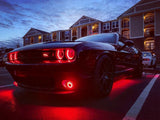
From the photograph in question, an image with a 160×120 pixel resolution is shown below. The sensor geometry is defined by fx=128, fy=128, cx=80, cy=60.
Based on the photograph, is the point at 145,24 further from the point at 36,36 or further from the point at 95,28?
the point at 36,36

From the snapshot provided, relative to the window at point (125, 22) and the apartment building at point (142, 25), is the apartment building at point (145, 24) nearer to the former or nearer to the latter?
the apartment building at point (142, 25)

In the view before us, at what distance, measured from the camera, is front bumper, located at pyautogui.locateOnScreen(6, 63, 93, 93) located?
175 cm

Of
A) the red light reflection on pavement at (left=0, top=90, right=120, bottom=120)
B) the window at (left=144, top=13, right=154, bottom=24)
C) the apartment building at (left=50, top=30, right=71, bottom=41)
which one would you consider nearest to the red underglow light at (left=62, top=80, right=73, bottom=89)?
the red light reflection on pavement at (left=0, top=90, right=120, bottom=120)

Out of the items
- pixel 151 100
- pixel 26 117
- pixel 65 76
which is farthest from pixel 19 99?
pixel 151 100

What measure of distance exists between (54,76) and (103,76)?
39.4 inches

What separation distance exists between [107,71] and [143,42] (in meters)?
26.5

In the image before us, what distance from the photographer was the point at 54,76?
70.4 inches

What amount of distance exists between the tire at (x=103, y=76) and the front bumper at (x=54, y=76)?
221mm

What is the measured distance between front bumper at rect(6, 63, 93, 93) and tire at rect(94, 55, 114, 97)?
0.73 feet

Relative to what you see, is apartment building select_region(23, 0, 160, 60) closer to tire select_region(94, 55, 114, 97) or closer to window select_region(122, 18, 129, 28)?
window select_region(122, 18, 129, 28)

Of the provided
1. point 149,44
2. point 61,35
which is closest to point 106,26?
point 149,44

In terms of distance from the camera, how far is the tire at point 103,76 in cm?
213

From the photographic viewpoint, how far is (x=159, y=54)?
78.1ft

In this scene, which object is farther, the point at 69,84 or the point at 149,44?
the point at 149,44
